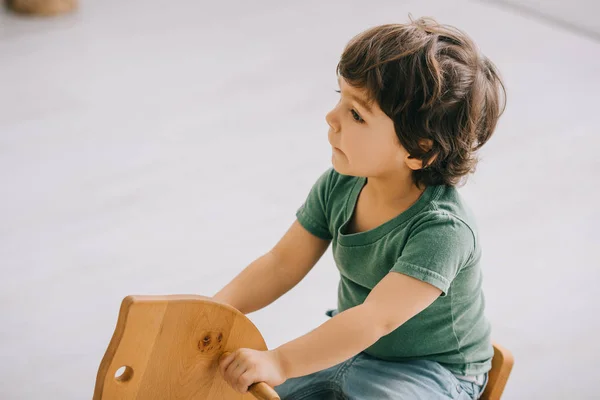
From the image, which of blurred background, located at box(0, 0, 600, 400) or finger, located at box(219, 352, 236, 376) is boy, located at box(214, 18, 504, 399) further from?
blurred background, located at box(0, 0, 600, 400)

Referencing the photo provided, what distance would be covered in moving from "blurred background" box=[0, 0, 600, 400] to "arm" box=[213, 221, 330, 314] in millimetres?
456

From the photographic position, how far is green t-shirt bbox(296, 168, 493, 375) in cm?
99

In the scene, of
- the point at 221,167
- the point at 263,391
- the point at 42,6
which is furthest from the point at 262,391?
the point at 42,6

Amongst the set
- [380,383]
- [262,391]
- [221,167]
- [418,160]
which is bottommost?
[221,167]

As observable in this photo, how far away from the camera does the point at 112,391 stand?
3.00ft

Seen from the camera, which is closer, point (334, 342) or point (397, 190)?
point (334, 342)

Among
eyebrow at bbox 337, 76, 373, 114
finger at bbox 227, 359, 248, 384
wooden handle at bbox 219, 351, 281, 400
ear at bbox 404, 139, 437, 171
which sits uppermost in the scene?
eyebrow at bbox 337, 76, 373, 114

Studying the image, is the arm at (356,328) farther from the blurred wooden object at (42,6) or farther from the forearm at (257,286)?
the blurred wooden object at (42,6)

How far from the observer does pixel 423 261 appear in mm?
980

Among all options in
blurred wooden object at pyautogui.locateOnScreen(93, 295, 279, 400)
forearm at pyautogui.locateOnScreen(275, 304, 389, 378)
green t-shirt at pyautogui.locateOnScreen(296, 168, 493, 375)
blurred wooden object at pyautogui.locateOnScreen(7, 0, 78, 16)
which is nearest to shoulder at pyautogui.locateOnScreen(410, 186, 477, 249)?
green t-shirt at pyautogui.locateOnScreen(296, 168, 493, 375)

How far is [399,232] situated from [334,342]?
155 millimetres

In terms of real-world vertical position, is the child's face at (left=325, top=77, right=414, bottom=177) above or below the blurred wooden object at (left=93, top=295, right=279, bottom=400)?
above

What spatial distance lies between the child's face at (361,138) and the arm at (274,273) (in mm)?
176

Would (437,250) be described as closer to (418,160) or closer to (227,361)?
(418,160)
